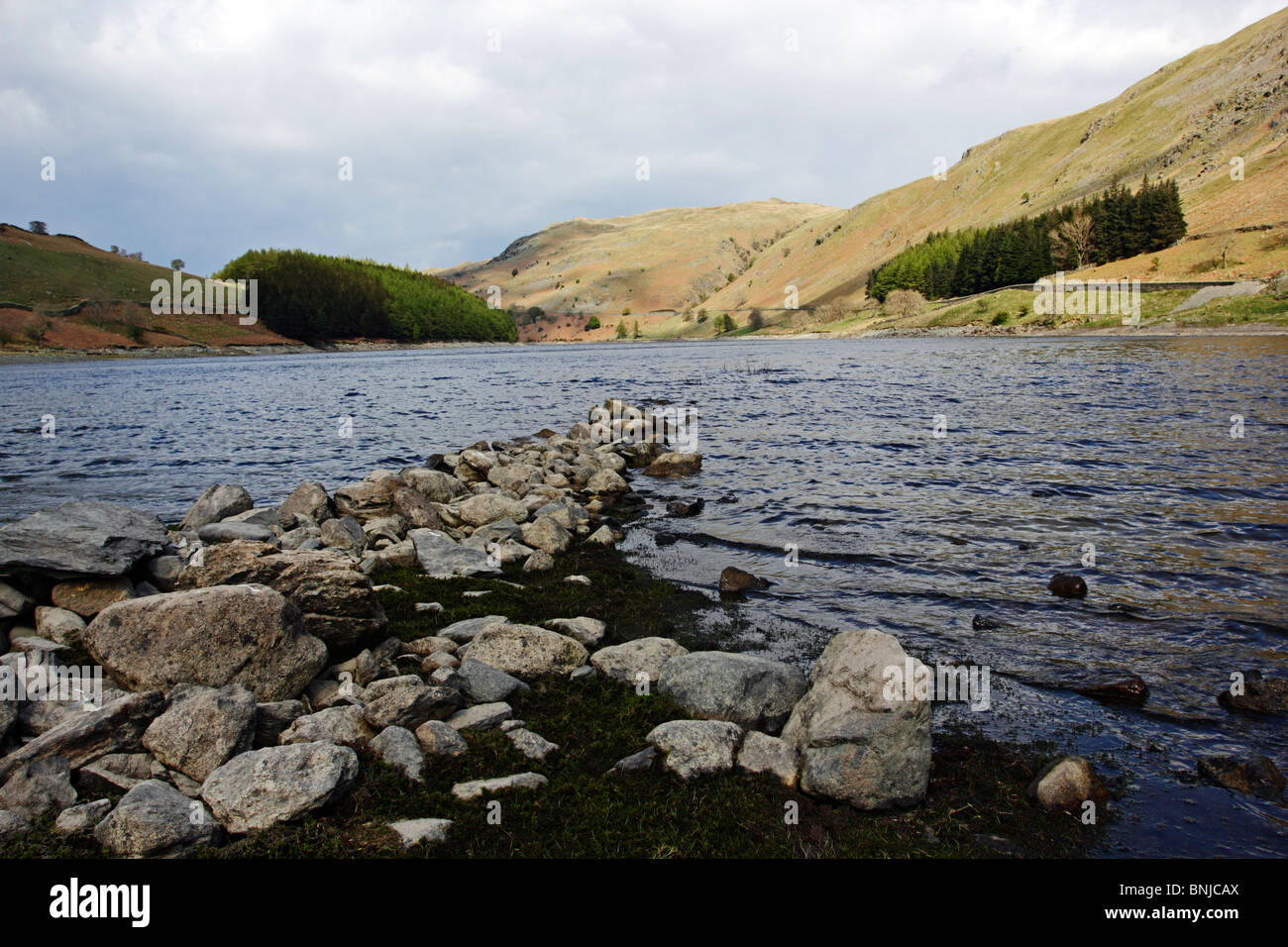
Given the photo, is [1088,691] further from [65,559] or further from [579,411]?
[579,411]

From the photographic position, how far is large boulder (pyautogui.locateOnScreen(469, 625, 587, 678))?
7.11 metres

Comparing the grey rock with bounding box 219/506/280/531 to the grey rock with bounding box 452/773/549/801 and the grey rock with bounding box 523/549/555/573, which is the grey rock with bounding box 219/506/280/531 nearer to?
the grey rock with bounding box 523/549/555/573

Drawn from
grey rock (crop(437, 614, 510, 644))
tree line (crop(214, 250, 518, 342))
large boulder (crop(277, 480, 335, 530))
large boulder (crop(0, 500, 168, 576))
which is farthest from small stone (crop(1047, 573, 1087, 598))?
tree line (crop(214, 250, 518, 342))

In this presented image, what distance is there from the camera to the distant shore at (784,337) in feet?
190

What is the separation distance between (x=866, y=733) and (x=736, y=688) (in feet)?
4.48

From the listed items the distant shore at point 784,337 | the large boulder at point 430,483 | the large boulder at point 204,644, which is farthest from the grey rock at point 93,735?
the distant shore at point 784,337

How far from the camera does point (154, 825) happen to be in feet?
13.7

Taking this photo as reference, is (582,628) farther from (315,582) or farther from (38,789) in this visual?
(38,789)

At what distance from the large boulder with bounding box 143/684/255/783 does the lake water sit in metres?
5.31

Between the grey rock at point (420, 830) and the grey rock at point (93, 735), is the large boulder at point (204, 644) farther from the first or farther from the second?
the grey rock at point (420, 830)

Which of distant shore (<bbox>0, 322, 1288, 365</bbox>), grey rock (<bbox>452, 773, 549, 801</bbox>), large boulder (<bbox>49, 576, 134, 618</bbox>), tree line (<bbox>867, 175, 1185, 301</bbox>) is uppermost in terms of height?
tree line (<bbox>867, 175, 1185, 301</bbox>)

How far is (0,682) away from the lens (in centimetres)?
561
